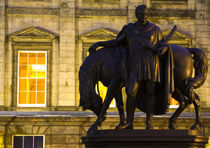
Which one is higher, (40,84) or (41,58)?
(41,58)

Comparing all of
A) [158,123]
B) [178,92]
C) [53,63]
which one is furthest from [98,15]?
[178,92]

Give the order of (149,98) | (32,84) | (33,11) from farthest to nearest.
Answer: (33,11)
(32,84)
(149,98)

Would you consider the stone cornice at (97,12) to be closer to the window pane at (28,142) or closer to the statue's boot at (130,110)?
the window pane at (28,142)

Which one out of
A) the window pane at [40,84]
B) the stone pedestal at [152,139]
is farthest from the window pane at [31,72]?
the stone pedestal at [152,139]

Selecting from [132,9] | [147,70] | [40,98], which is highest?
[132,9]

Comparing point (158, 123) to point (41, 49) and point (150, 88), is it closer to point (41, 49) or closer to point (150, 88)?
point (41, 49)

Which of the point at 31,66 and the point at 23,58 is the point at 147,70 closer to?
the point at 31,66

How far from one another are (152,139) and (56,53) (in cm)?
1705

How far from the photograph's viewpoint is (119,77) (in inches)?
376

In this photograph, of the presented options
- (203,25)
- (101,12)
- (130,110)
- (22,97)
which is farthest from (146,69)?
(203,25)

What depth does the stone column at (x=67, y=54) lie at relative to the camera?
25109 mm

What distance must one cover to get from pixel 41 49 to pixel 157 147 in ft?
56.6

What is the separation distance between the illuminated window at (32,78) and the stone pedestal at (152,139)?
1658 centimetres

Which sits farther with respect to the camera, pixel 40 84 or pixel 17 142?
pixel 40 84
